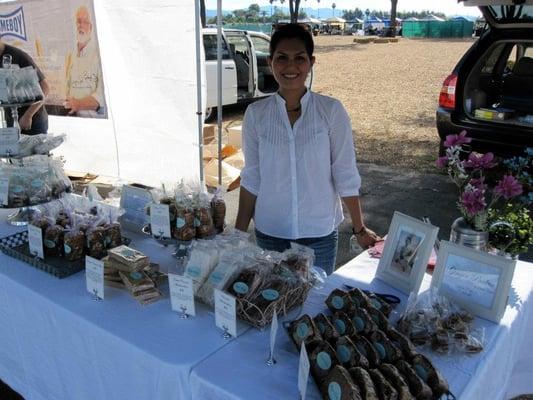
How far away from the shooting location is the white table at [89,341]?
1.30 m

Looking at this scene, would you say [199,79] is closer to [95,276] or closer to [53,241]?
[53,241]

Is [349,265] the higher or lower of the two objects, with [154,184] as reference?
higher

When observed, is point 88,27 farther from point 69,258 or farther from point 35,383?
point 35,383

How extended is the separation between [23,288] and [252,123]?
1034 millimetres

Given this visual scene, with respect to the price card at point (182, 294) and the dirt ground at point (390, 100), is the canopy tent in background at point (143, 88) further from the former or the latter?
the dirt ground at point (390, 100)

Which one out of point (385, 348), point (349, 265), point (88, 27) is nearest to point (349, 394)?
point (385, 348)

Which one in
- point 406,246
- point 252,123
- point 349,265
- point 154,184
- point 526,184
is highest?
point 252,123

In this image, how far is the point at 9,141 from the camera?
7.23 feet

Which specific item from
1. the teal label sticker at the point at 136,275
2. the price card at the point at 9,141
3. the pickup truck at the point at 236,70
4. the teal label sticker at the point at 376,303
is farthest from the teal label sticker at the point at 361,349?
the pickup truck at the point at 236,70

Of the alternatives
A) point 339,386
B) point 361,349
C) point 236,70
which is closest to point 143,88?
point 361,349

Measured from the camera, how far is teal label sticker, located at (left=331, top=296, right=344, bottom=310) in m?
1.42

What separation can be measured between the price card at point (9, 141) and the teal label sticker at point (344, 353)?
1.79m

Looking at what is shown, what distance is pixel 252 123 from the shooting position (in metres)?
1.99

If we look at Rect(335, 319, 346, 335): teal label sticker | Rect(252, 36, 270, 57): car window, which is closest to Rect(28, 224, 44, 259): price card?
Rect(335, 319, 346, 335): teal label sticker
